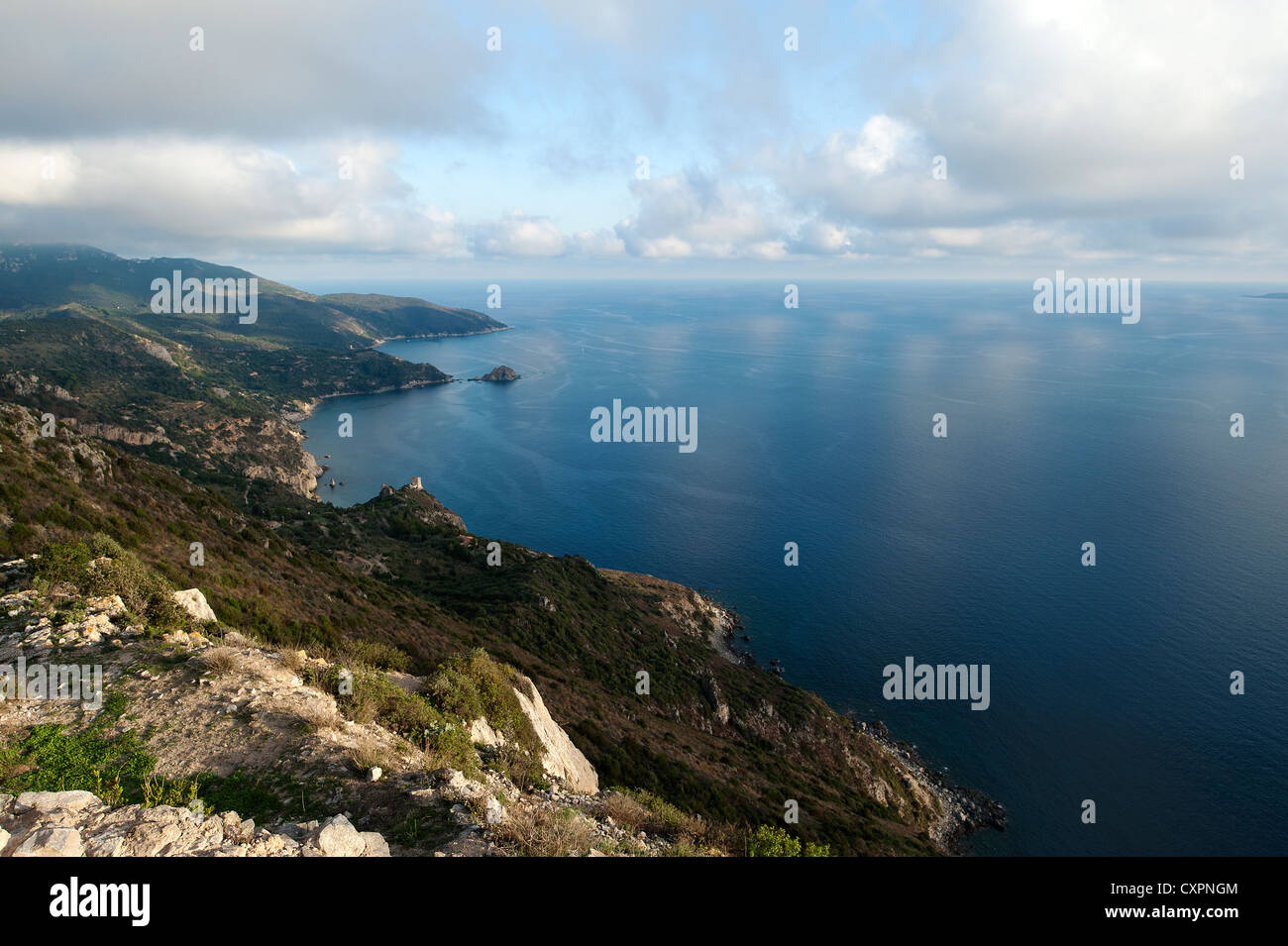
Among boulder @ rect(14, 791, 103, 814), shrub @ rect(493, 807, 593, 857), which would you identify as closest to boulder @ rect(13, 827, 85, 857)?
boulder @ rect(14, 791, 103, 814)

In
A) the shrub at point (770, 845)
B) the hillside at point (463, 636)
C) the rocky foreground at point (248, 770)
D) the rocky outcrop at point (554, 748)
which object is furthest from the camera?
the rocky outcrop at point (554, 748)

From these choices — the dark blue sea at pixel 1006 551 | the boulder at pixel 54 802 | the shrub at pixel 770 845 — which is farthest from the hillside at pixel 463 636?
the dark blue sea at pixel 1006 551

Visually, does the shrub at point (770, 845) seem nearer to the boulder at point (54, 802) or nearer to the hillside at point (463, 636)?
the hillside at point (463, 636)

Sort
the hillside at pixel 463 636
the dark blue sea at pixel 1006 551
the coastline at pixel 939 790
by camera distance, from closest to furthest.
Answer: the hillside at pixel 463 636 < the coastline at pixel 939 790 < the dark blue sea at pixel 1006 551

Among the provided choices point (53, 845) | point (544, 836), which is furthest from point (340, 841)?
point (53, 845)

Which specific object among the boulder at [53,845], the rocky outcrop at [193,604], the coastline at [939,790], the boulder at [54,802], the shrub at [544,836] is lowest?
the coastline at [939,790]
